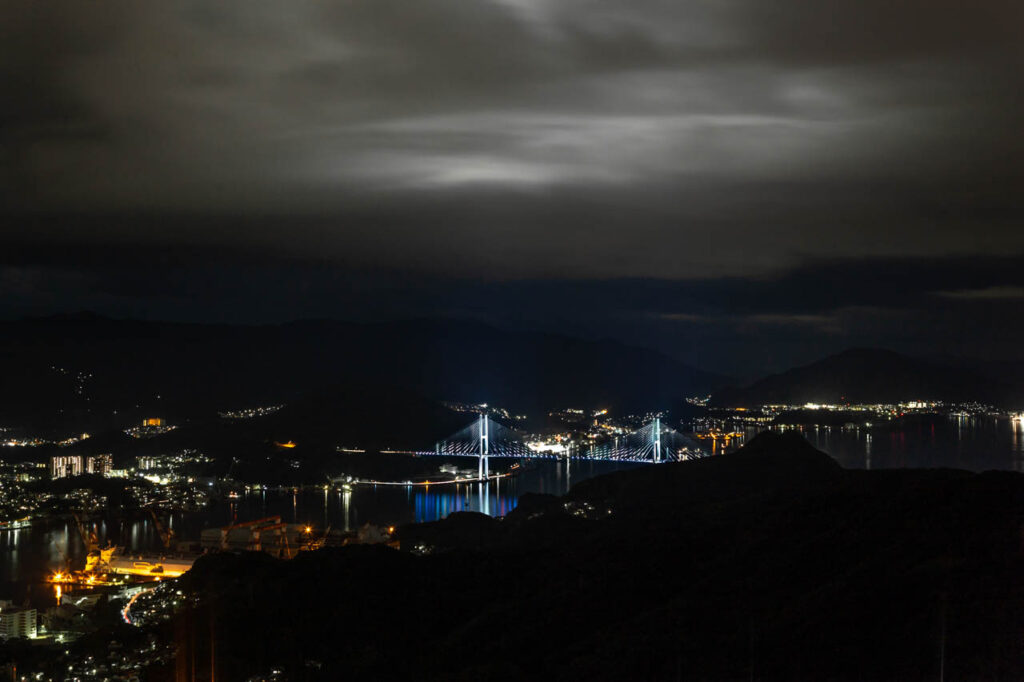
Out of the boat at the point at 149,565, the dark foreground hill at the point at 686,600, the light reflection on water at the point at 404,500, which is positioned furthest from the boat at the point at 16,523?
the dark foreground hill at the point at 686,600

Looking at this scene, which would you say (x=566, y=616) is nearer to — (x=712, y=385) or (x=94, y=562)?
(x=94, y=562)

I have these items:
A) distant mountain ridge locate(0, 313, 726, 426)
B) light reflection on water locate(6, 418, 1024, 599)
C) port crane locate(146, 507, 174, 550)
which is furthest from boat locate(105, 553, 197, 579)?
distant mountain ridge locate(0, 313, 726, 426)

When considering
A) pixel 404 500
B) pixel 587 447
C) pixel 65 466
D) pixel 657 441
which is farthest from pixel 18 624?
pixel 587 447

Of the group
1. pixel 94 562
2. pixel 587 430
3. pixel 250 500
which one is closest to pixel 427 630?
pixel 94 562

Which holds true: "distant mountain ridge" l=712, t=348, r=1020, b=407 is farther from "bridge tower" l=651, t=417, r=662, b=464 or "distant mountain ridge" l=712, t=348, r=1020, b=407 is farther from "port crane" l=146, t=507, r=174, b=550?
"port crane" l=146, t=507, r=174, b=550

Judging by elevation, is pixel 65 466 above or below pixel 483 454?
below

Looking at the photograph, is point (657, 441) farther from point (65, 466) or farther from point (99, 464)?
point (65, 466)
